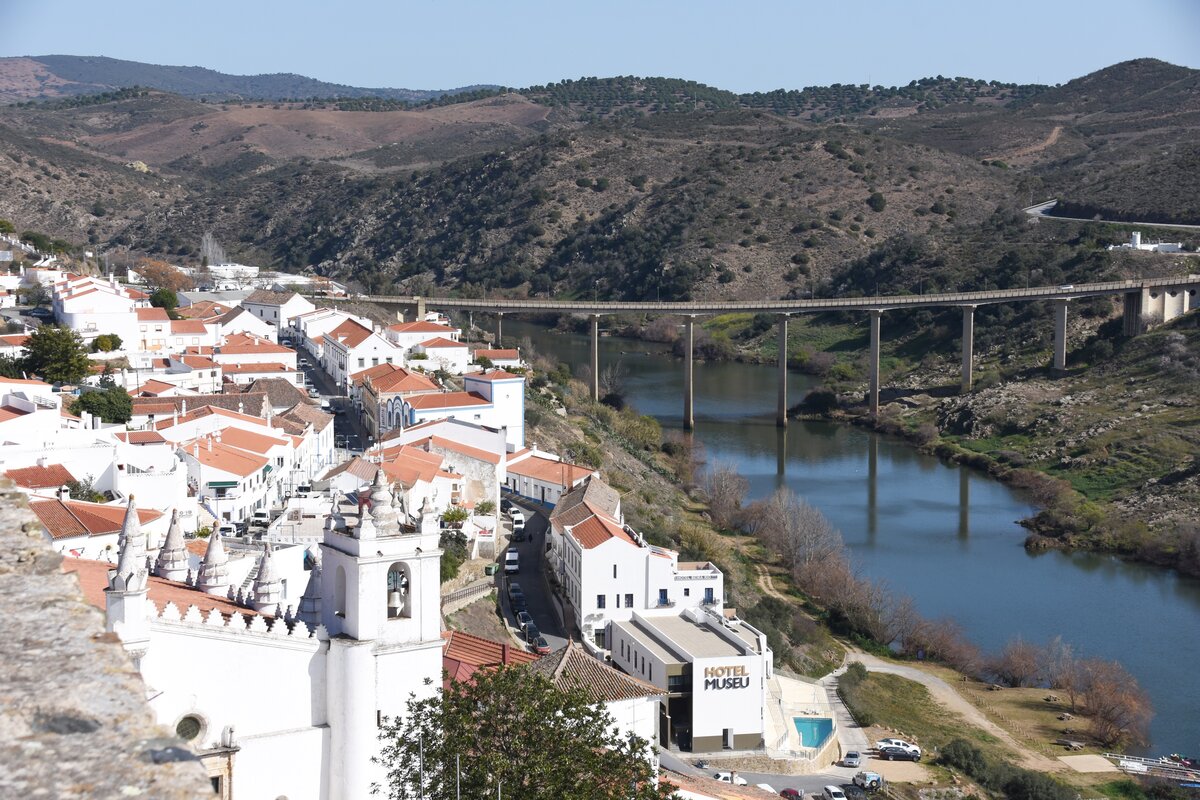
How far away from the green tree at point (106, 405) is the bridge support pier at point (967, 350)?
1420 inches

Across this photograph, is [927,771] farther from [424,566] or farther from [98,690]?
[98,690]

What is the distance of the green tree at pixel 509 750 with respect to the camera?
10.3 meters

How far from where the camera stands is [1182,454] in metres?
43.5

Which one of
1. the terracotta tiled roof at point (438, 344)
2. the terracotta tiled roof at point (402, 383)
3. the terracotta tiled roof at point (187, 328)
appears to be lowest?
the terracotta tiled roof at point (402, 383)

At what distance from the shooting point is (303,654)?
38.5 ft

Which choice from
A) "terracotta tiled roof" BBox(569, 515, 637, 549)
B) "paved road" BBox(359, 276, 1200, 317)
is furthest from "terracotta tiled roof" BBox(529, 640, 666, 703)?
"paved road" BBox(359, 276, 1200, 317)

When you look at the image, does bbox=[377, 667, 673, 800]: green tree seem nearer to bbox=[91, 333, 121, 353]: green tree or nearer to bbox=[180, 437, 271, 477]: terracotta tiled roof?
bbox=[180, 437, 271, 477]: terracotta tiled roof

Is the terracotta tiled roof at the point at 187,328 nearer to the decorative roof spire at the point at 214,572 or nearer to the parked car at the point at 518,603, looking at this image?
the parked car at the point at 518,603

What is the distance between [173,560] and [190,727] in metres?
3.21

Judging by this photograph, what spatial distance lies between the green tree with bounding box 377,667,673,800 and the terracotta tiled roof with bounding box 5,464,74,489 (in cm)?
1162

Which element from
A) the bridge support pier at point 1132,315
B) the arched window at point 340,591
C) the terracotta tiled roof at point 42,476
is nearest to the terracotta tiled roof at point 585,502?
the terracotta tiled roof at point 42,476

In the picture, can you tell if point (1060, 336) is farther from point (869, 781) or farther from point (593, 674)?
point (593, 674)

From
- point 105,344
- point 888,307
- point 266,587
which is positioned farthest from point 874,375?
point 266,587

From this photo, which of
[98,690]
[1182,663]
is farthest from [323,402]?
[98,690]
